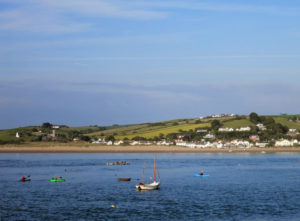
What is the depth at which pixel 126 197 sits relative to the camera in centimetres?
5616

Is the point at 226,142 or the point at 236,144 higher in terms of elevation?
the point at 226,142

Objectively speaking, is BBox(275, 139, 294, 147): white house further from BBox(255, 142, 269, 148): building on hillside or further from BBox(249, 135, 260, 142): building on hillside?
BBox(249, 135, 260, 142): building on hillside

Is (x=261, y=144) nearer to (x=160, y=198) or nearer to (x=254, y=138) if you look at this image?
(x=254, y=138)

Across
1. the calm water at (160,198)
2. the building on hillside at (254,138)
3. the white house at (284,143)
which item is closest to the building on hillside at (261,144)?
the building on hillside at (254,138)

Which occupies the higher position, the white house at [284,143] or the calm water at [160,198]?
the white house at [284,143]

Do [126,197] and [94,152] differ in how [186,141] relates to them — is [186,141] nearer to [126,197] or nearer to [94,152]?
[94,152]

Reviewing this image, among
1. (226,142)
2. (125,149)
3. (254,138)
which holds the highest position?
(254,138)

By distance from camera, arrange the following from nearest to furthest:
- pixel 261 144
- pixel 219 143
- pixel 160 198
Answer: pixel 160 198, pixel 261 144, pixel 219 143

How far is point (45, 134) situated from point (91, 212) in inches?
6184

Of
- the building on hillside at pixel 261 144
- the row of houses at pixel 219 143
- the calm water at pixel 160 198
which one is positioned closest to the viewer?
the calm water at pixel 160 198

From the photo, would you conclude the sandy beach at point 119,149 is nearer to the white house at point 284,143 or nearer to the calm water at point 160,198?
the white house at point 284,143

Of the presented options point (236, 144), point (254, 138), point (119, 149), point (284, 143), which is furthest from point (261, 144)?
point (119, 149)

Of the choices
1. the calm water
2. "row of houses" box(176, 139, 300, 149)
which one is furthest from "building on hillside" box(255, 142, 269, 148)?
the calm water

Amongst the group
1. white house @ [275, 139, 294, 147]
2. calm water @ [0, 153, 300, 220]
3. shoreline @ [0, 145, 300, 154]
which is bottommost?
calm water @ [0, 153, 300, 220]
